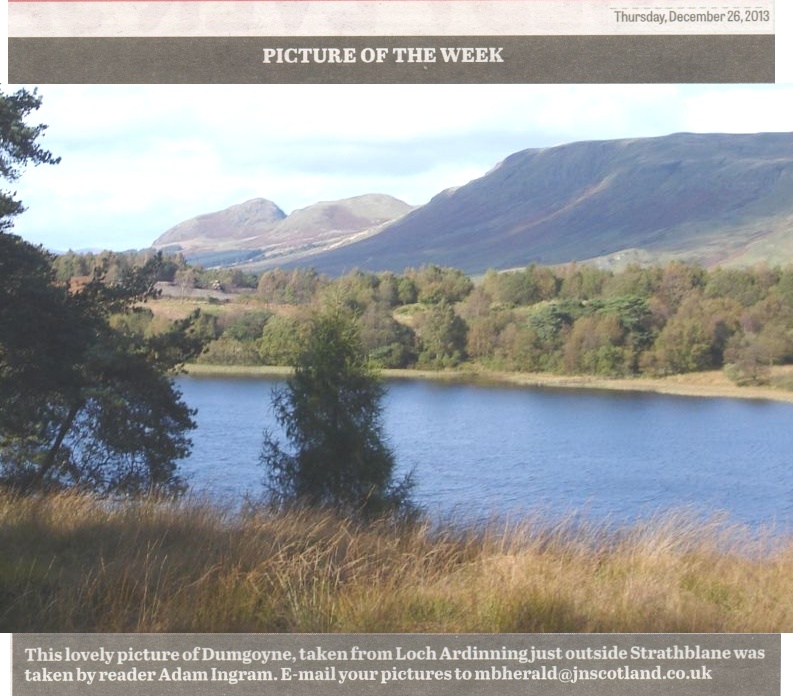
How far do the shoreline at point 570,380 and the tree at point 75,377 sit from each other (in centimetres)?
72

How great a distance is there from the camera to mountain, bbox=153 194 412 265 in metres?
6.80

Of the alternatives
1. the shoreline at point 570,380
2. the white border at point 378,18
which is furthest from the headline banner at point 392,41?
the shoreline at point 570,380

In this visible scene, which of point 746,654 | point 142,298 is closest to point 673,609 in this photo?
point 746,654

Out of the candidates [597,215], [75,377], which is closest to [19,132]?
[75,377]

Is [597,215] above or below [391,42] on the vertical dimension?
above

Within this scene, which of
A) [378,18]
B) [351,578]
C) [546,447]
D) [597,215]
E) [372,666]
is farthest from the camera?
[597,215]

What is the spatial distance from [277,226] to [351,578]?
13.0 feet

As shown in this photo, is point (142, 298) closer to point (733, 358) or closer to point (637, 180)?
point (733, 358)

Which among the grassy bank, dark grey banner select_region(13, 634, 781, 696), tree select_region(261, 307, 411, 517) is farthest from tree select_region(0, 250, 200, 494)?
dark grey banner select_region(13, 634, 781, 696)

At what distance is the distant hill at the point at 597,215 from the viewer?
9.31m

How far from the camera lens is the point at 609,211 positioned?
13.6m

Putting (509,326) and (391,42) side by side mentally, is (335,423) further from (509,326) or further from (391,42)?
(391,42)

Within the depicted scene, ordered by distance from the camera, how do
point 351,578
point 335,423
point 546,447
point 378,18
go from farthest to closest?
point 546,447, point 335,423, point 351,578, point 378,18

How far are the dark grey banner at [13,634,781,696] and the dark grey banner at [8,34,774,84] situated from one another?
230 cm
